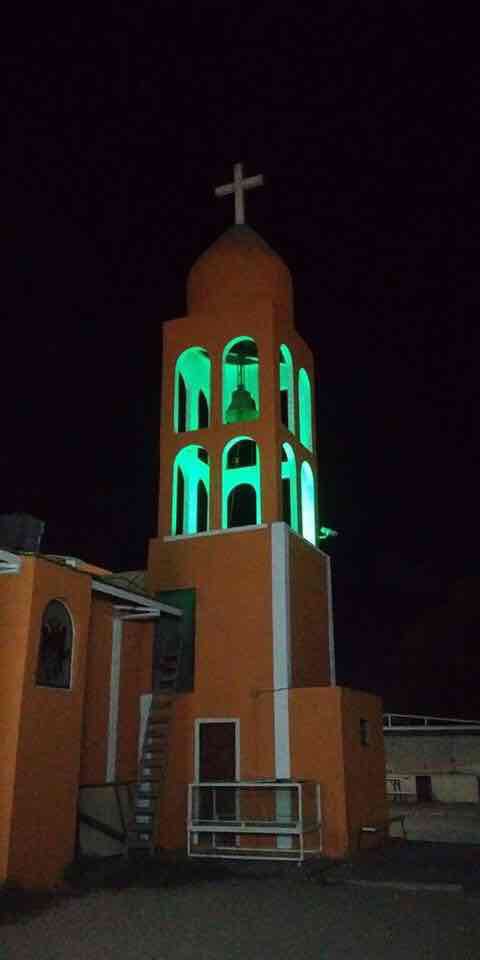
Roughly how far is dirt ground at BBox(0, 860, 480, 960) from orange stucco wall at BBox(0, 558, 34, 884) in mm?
1162

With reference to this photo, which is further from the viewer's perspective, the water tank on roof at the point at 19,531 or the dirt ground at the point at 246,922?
the water tank on roof at the point at 19,531

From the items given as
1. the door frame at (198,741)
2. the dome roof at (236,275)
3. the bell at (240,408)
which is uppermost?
the dome roof at (236,275)

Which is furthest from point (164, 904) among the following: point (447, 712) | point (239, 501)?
point (447, 712)

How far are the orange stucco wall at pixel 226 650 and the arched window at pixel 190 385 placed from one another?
10.8ft

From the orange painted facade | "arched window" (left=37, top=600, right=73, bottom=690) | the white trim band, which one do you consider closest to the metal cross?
the orange painted facade

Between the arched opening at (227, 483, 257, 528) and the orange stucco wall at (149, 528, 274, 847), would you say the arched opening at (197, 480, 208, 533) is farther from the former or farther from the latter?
the orange stucco wall at (149, 528, 274, 847)

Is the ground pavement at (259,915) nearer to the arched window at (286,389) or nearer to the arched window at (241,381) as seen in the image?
the arched window at (241,381)

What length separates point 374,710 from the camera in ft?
50.4

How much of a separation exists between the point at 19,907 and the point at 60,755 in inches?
83.0

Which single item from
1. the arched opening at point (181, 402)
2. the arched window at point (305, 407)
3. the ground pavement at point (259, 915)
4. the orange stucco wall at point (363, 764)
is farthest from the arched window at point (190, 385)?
the ground pavement at point (259, 915)

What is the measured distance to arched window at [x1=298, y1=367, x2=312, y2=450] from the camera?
18047 mm

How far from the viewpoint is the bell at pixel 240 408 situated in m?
16.6

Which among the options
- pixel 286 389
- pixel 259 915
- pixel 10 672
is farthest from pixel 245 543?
pixel 259 915

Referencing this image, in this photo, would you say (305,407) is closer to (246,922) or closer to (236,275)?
(236,275)
